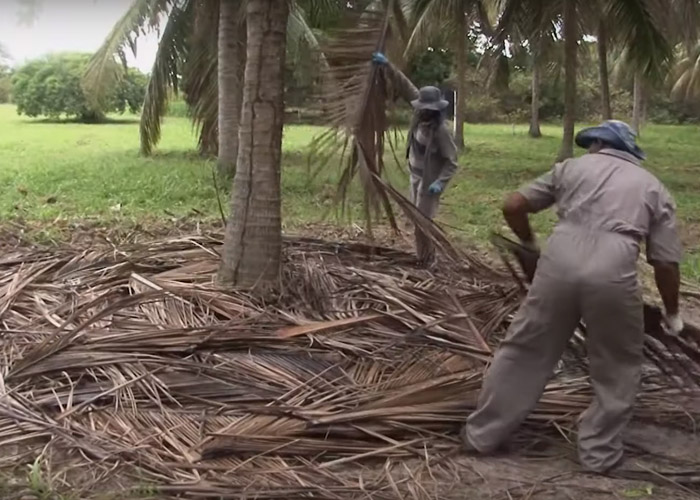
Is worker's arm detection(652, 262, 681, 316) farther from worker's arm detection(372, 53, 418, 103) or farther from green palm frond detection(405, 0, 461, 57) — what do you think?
green palm frond detection(405, 0, 461, 57)

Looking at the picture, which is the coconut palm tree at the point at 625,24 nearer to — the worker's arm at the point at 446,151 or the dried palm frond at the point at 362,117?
the worker's arm at the point at 446,151

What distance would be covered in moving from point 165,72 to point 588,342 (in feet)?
35.0

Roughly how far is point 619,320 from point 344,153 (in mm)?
2193

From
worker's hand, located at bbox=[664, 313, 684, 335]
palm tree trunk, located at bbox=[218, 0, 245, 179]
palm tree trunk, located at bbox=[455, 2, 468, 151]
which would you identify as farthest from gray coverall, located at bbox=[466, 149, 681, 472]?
palm tree trunk, located at bbox=[455, 2, 468, 151]

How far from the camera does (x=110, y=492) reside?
3.47 meters

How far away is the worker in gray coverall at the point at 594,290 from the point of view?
370cm

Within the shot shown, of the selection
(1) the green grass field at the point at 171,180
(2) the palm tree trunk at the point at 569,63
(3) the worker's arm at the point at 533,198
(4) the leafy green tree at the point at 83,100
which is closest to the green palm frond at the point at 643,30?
(2) the palm tree trunk at the point at 569,63

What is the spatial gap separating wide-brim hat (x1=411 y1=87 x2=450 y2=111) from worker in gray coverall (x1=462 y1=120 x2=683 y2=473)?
2758 mm

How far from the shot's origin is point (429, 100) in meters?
6.73

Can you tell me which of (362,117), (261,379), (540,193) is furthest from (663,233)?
(362,117)

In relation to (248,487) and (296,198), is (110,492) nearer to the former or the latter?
(248,487)

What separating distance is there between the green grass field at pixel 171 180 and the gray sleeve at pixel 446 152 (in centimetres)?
92

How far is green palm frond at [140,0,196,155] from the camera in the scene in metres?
12.7

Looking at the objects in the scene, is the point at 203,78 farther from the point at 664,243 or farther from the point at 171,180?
the point at 664,243
